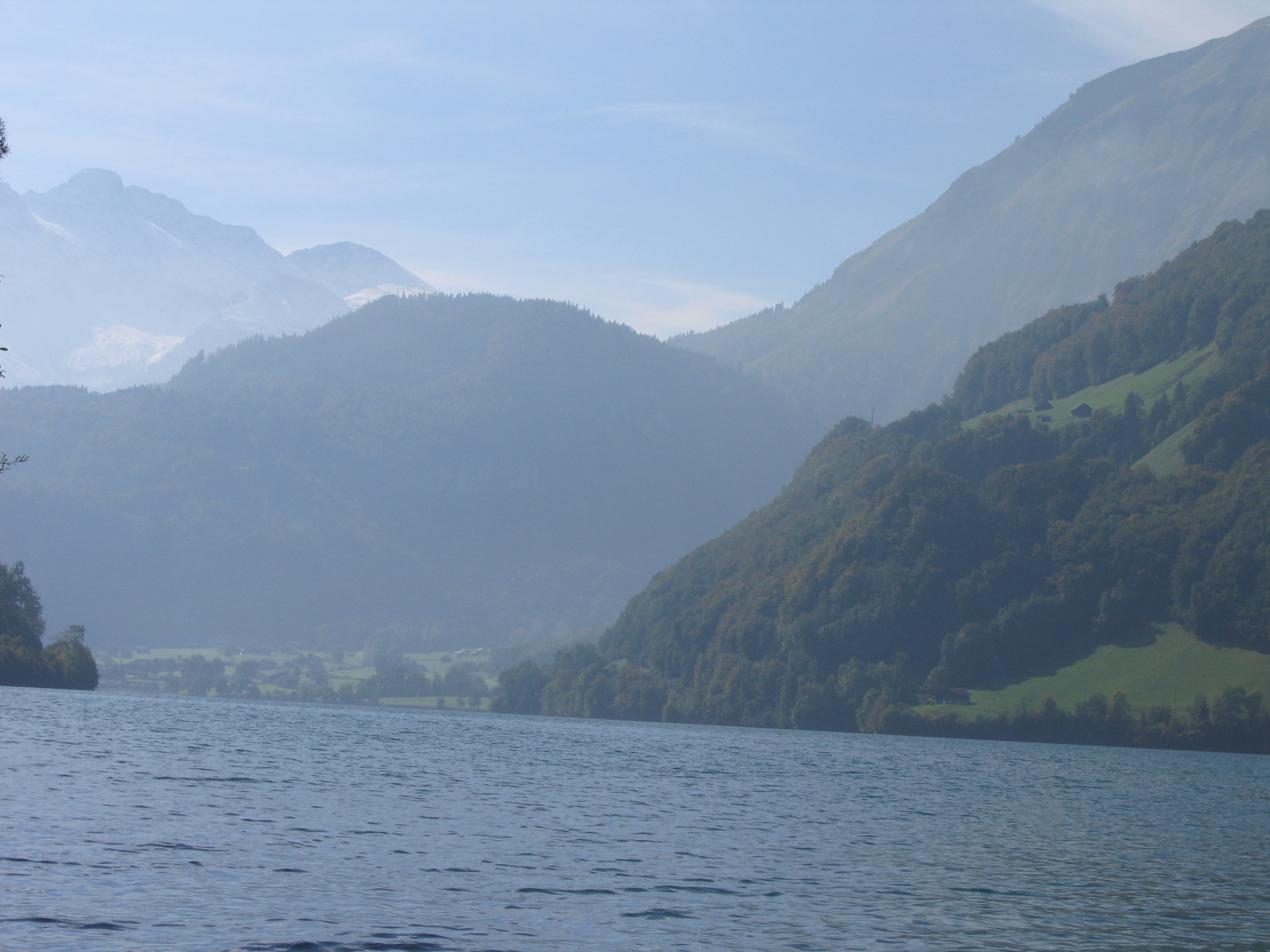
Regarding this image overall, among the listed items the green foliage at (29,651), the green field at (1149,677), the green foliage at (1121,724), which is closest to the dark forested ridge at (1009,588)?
the green foliage at (1121,724)

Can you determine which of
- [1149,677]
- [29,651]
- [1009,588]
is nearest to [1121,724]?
[1149,677]

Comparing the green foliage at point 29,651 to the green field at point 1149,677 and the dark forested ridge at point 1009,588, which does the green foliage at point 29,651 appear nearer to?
the dark forested ridge at point 1009,588

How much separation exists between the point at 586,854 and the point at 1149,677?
138 metres

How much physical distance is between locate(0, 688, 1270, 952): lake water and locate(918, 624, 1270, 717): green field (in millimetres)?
63723

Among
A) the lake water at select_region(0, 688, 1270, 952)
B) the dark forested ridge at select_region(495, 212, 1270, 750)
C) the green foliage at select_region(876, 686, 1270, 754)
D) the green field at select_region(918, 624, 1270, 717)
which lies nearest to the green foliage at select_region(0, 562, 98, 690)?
the lake water at select_region(0, 688, 1270, 952)

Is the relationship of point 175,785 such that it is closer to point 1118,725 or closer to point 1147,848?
point 1147,848

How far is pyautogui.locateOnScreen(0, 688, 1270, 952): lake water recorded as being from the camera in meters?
30.7

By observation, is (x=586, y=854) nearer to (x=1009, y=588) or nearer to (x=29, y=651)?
(x=29, y=651)

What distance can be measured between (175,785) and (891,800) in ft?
137

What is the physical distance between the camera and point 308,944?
27.5 meters

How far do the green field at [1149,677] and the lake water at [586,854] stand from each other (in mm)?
63723

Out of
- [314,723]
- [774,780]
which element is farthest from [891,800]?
[314,723]

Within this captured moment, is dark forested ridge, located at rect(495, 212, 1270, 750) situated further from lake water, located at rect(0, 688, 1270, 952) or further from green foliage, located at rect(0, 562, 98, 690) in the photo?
green foliage, located at rect(0, 562, 98, 690)

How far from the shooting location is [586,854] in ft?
146
